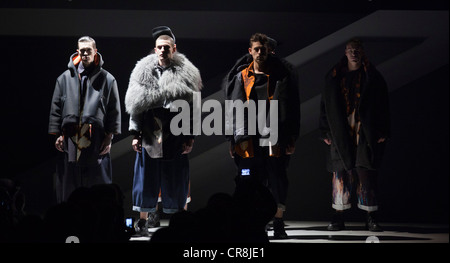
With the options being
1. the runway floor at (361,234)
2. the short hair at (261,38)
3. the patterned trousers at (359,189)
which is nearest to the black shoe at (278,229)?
the runway floor at (361,234)

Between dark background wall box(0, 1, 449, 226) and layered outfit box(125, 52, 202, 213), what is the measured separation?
2.54ft

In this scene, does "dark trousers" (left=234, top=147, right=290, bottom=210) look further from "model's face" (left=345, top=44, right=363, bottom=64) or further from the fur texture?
"model's face" (left=345, top=44, right=363, bottom=64)

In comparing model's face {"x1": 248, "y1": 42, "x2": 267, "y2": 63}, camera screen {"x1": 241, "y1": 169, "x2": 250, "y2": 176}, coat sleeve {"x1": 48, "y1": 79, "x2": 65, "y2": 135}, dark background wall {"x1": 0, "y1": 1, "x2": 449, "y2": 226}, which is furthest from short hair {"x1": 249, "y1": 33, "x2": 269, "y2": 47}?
coat sleeve {"x1": 48, "y1": 79, "x2": 65, "y2": 135}

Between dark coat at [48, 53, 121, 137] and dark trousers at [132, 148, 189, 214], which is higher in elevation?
dark coat at [48, 53, 121, 137]

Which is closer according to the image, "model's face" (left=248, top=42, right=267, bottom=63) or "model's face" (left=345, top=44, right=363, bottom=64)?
"model's face" (left=248, top=42, right=267, bottom=63)

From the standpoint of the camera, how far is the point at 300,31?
5.07 m

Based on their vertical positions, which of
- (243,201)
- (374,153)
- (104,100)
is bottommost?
(243,201)

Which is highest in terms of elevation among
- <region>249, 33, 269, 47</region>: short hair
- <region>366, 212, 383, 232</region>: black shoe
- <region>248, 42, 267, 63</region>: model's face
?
<region>249, 33, 269, 47</region>: short hair

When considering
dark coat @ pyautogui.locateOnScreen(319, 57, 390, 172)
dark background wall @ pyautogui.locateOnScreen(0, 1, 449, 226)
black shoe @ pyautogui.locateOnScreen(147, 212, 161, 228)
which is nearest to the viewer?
dark coat @ pyautogui.locateOnScreen(319, 57, 390, 172)

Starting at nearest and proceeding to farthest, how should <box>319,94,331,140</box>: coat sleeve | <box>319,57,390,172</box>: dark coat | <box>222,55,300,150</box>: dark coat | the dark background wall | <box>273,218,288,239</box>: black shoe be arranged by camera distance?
<box>273,218,288,239</box>: black shoe < <box>222,55,300,150</box>: dark coat < <box>319,57,390,172</box>: dark coat < <box>319,94,331,140</box>: coat sleeve < the dark background wall

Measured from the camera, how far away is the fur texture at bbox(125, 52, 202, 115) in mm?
4262
